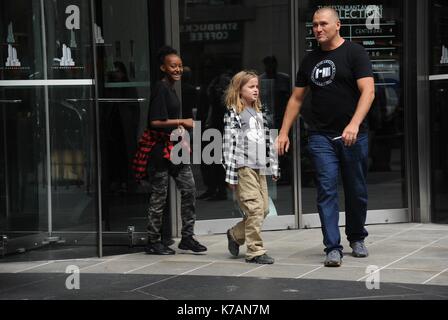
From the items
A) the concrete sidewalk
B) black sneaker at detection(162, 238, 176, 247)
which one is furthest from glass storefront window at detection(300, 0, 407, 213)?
black sneaker at detection(162, 238, 176, 247)

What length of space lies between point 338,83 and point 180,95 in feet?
7.10

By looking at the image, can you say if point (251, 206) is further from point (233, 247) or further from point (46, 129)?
point (46, 129)

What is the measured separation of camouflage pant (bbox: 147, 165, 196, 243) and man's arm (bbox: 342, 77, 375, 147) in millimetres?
1575

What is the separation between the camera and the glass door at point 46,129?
7.91 metres

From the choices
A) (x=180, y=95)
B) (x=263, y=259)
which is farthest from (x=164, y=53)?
(x=263, y=259)

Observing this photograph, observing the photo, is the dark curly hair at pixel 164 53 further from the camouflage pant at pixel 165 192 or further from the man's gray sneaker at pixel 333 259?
the man's gray sneaker at pixel 333 259

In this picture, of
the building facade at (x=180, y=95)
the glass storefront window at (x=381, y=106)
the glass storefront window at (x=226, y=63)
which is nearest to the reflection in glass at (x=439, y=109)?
the building facade at (x=180, y=95)

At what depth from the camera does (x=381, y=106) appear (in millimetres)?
9352

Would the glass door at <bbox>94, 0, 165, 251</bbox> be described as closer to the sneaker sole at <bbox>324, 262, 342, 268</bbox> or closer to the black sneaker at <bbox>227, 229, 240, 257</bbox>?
the black sneaker at <bbox>227, 229, 240, 257</bbox>

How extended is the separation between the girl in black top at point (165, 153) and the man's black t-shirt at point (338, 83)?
3.95 ft

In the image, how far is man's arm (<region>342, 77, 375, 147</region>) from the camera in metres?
6.80

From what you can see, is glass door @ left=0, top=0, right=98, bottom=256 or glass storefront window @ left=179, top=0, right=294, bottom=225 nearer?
glass door @ left=0, top=0, right=98, bottom=256
